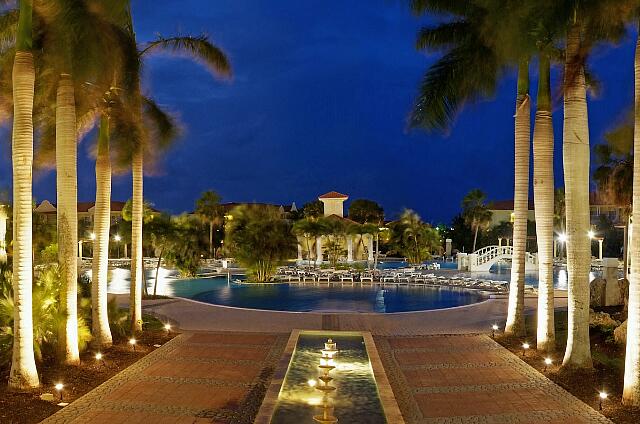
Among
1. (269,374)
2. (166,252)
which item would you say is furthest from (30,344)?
(166,252)

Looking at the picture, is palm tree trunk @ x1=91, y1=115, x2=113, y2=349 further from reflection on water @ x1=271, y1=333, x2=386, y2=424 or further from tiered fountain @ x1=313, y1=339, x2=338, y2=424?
tiered fountain @ x1=313, y1=339, x2=338, y2=424

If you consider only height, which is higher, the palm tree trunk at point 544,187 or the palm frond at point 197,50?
the palm frond at point 197,50

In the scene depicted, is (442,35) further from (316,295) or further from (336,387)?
(316,295)

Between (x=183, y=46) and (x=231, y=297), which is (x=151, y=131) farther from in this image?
(x=231, y=297)

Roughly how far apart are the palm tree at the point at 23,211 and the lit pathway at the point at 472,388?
5.61 meters

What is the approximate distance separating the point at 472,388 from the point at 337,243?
105ft

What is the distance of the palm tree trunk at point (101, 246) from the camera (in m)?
12.0

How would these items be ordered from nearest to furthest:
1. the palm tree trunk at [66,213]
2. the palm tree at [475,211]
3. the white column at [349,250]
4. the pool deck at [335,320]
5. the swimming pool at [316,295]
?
1. the palm tree trunk at [66,213]
2. the pool deck at [335,320]
3. the swimming pool at [316,295]
4. the white column at [349,250]
5. the palm tree at [475,211]

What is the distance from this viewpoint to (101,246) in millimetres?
12203

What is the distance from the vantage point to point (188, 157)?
112938 millimetres

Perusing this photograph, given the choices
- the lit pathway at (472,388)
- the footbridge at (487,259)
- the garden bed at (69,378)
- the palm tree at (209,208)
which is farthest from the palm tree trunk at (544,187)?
the palm tree at (209,208)

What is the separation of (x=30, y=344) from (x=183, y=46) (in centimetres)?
790

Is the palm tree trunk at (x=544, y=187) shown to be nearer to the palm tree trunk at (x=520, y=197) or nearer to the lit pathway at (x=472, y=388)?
the lit pathway at (x=472, y=388)

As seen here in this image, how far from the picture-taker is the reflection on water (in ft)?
28.0
